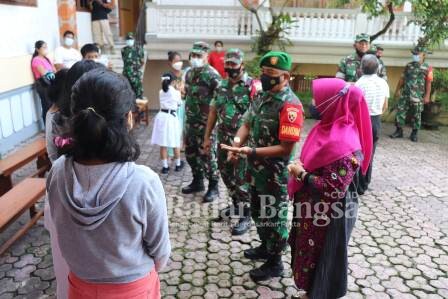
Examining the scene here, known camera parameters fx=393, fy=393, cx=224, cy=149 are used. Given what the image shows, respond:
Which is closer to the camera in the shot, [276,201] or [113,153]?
[113,153]

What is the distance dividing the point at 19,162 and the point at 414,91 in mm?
6585

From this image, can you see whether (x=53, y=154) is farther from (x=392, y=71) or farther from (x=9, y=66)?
(x=392, y=71)

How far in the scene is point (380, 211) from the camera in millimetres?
4188

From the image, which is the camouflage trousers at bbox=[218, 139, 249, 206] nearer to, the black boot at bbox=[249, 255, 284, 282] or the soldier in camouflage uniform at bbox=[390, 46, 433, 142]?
the black boot at bbox=[249, 255, 284, 282]

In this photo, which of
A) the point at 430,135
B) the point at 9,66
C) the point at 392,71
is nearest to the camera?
the point at 9,66

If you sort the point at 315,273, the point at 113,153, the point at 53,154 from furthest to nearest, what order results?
the point at 315,273 → the point at 53,154 → the point at 113,153

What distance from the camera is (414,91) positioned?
7.24 metres

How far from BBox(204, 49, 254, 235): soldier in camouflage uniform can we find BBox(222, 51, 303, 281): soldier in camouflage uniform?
0.61m

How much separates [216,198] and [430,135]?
5.61m

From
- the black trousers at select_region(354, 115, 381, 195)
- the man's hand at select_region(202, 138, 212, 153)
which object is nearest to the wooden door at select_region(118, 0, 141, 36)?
the man's hand at select_region(202, 138, 212, 153)

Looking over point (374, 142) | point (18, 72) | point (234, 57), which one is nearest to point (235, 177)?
point (234, 57)

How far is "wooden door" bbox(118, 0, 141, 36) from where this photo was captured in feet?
38.1

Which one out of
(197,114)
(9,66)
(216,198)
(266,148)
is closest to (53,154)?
(266,148)

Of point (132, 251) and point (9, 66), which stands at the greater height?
point (9, 66)
